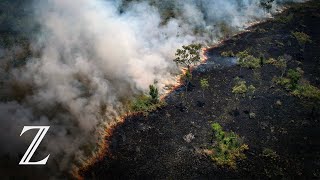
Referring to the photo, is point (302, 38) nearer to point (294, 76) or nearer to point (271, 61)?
point (271, 61)

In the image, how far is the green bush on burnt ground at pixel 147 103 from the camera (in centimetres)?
3781

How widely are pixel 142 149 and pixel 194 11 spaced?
37.5 metres

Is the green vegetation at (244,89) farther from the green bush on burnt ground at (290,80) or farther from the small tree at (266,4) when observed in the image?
the small tree at (266,4)

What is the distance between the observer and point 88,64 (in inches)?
1617

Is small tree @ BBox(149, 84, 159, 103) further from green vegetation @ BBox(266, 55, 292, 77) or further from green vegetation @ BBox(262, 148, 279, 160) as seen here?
green vegetation @ BBox(266, 55, 292, 77)

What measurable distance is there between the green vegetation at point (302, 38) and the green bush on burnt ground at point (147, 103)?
29.2 m

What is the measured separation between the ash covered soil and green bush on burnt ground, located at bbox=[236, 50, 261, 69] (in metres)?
0.94

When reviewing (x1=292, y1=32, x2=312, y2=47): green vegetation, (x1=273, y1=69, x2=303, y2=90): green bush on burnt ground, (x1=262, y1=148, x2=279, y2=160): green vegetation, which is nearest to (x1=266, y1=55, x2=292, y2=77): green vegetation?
(x1=273, y1=69, x2=303, y2=90): green bush on burnt ground

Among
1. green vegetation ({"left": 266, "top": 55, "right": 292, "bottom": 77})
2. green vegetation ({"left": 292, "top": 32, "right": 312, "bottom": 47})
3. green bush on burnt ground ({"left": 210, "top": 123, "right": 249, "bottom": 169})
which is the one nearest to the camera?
green bush on burnt ground ({"left": 210, "top": 123, "right": 249, "bottom": 169})

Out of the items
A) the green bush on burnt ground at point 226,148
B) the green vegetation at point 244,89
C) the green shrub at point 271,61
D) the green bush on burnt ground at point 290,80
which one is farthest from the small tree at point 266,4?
the green bush on burnt ground at point 226,148

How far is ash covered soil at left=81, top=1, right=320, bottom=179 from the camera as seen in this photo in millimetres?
29672

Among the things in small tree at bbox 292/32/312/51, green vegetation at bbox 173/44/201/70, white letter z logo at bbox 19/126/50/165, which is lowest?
white letter z logo at bbox 19/126/50/165

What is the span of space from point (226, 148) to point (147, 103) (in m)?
10.7

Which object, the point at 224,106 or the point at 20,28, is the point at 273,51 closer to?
the point at 224,106
